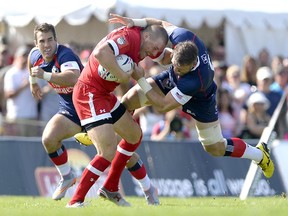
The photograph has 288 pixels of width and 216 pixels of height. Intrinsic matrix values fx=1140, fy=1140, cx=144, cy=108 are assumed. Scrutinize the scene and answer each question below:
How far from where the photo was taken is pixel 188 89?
45.0 feet

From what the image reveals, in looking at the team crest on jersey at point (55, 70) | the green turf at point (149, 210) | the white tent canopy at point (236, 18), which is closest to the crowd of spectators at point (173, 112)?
the white tent canopy at point (236, 18)

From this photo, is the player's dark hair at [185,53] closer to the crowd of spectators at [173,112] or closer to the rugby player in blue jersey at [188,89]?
the rugby player in blue jersey at [188,89]

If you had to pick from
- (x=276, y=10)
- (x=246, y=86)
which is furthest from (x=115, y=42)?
(x=276, y=10)

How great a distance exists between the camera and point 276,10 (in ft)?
82.5

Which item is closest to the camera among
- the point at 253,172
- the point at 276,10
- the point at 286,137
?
the point at 253,172

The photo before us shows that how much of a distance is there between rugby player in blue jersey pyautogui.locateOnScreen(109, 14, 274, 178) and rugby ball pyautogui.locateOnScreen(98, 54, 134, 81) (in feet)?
0.58

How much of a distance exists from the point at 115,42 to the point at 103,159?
4.55 feet

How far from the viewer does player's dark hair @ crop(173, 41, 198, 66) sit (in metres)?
13.4

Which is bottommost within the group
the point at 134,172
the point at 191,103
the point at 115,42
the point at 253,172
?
the point at 253,172

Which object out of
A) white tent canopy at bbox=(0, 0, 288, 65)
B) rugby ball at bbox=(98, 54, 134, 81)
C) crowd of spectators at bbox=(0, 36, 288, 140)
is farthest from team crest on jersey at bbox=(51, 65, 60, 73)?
white tent canopy at bbox=(0, 0, 288, 65)

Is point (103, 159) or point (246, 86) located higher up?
point (103, 159)

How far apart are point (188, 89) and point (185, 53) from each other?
516mm

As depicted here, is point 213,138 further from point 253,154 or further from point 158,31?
point 158,31

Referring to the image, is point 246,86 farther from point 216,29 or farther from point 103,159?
point 103,159
